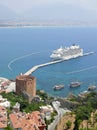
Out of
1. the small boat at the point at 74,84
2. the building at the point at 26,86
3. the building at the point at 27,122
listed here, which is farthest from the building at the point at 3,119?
the small boat at the point at 74,84

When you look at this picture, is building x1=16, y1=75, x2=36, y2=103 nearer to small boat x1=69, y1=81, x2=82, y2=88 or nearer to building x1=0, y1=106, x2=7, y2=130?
building x1=0, y1=106, x2=7, y2=130

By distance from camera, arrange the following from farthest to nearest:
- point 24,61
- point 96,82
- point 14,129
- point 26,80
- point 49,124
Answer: point 24,61, point 96,82, point 26,80, point 49,124, point 14,129

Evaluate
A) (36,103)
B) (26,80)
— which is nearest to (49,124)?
(36,103)

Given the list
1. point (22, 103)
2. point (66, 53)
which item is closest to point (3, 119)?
point (22, 103)

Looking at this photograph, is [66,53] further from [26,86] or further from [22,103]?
[22,103]

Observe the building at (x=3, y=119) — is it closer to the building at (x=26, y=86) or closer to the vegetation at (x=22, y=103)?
the vegetation at (x=22, y=103)

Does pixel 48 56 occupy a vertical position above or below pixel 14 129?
above

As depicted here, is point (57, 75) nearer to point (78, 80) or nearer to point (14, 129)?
point (78, 80)

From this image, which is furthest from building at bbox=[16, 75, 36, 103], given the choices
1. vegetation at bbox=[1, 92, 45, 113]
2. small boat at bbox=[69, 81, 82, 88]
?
small boat at bbox=[69, 81, 82, 88]
